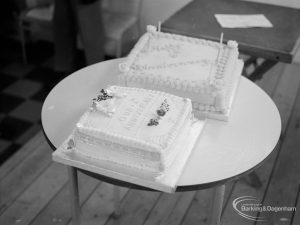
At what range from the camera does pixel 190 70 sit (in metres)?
1.60

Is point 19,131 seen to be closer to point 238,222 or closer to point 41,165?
point 41,165

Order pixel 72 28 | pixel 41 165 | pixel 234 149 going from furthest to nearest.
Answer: pixel 72 28
pixel 41 165
pixel 234 149

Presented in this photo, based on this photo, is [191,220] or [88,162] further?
[191,220]

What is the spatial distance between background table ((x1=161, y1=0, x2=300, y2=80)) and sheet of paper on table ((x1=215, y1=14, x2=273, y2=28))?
0.03 meters

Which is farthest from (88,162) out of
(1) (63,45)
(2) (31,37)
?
(2) (31,37)

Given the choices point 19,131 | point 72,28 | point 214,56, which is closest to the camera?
point 214,56

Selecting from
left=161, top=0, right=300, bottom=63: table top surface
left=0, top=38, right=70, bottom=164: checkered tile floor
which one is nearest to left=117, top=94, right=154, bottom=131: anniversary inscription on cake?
left=161, top=0, right=300, bottom=63: table top surface

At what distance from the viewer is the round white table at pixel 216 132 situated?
4.36ft

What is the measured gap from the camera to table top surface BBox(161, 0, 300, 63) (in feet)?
6.77

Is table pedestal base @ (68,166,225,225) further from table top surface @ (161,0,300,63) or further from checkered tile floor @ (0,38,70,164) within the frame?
checkered tile floor @ (0,38,70,164)

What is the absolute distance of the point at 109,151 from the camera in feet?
4.24

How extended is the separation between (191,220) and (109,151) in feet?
3.16

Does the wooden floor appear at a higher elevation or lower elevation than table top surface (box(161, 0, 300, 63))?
lower

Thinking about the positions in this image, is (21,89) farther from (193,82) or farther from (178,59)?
(193,82)
